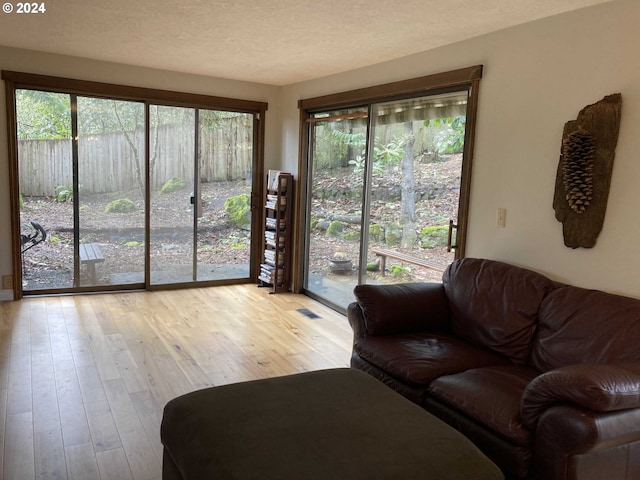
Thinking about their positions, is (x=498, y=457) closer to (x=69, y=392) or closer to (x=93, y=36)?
(x=69, y=392)

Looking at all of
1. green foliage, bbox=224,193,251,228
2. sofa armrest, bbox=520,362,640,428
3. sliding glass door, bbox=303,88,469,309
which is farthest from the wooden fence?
sofa armrest, bbox=520,362,640,428

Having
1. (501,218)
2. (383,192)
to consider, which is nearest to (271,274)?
(383,192)

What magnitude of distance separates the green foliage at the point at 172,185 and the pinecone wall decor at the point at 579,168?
12.9 ft

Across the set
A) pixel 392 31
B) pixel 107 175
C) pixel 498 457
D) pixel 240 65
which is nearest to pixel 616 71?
pixel 392 31

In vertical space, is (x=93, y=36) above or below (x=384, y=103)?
above

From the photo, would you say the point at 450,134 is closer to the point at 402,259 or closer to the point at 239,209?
the point at 402,259

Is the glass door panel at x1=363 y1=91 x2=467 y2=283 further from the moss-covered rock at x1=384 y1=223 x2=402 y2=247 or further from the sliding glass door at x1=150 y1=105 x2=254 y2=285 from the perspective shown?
the sliding glass door at x1=150 y1=105 x2=254 y2=285

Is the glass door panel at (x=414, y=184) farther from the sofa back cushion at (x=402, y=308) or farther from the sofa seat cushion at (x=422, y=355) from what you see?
the sofa seat cushion at (x=422, y=355)

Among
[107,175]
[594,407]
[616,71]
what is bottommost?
[594,407]

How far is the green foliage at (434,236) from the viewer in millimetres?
3789

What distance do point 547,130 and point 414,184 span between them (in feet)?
4.18

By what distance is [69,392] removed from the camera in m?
2.97

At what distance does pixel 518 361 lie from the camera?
8.72 ft

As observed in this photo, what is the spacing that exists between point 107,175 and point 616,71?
4472 mm
